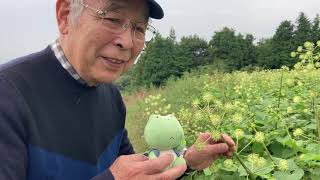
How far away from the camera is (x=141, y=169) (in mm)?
1625

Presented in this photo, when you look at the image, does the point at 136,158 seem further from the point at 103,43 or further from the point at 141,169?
the point at 103,43

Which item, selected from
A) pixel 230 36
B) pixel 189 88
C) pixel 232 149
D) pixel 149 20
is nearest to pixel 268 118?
pixel 232 149

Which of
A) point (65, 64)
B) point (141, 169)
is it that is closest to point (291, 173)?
point (141, 169)

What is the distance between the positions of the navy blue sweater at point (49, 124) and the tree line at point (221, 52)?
88.9ft

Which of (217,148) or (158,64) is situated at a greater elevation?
(217,148)

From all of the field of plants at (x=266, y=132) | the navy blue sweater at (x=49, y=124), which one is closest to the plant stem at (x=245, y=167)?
the field of plants at (x=266, y=132)

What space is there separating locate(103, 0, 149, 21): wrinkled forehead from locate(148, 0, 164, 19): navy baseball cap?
0.11 ft

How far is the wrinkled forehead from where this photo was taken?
6.27 ft

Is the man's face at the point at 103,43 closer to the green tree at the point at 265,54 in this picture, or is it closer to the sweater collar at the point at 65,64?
the sweater collar at the point at 65,64

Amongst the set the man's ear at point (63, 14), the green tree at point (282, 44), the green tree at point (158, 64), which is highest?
the green tree at point (282, 44)

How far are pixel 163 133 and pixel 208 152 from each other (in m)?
0.20

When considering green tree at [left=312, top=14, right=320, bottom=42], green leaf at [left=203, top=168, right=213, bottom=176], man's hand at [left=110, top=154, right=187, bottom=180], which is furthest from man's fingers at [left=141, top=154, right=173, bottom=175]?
green tree at [left=312, top=14, right=320, bottom=42]

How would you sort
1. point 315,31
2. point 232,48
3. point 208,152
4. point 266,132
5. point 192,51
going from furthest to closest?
1. point 192,51
2. point 232,48
3. point 315,31
4. point 266,132
5. point 208,152

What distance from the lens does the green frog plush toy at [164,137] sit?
6.40 ft
